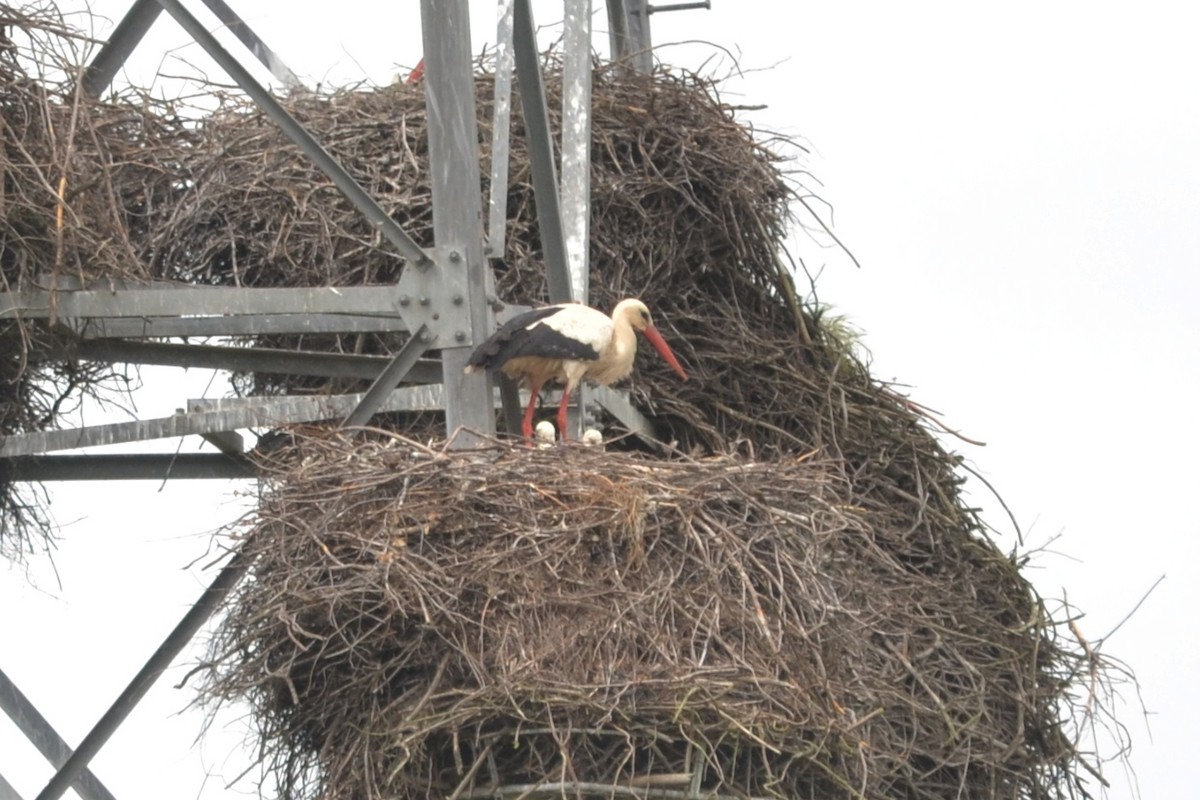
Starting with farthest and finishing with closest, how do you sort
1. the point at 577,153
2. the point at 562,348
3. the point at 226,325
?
the point at 577,153 → the point at 226,325 → the point at 562,348

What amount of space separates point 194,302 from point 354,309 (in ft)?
1.81

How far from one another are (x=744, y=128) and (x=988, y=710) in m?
2.47

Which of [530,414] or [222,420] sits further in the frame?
[530,414]

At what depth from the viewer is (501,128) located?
761 centimetres

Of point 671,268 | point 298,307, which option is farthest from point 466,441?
point 671,268

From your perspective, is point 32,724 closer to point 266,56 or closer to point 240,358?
point 240,358

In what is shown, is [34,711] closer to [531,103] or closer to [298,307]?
[298,307]

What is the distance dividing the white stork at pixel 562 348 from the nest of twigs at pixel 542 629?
1.57 ft

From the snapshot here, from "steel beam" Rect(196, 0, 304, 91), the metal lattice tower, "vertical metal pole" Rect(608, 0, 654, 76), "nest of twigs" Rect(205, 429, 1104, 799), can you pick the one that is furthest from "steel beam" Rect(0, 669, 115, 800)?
"vertical metal pole" Rect(608, 0, 654, 76)

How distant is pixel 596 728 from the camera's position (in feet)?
21.0

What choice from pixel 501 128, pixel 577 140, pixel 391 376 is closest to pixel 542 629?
pixel 391 376

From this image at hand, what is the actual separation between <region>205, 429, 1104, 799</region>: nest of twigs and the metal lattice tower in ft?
1.23

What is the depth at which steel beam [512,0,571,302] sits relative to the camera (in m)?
7.74

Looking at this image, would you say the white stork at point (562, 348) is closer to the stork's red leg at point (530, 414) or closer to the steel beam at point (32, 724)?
the stork's red leg at point (530, 414)
